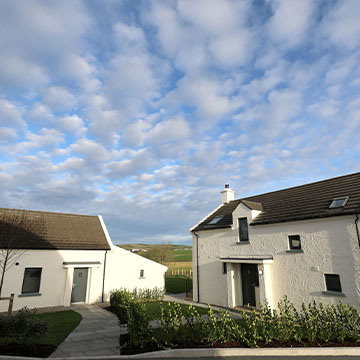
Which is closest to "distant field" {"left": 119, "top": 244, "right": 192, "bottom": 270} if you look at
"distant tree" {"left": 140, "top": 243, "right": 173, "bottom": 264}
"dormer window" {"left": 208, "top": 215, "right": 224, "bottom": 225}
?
"distant tree" {"left": 140, "top": 243, "right": 173, "bottom": 264}

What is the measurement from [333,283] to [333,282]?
5 centimetres

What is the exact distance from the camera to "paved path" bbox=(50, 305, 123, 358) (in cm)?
834

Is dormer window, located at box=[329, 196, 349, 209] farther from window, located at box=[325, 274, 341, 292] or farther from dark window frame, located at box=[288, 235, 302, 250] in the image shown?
window, located at box=[325, 274, 341, 292]

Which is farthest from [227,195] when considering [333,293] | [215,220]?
[333,293]

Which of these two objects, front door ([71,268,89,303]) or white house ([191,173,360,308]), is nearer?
white house ([191,173,360,308])

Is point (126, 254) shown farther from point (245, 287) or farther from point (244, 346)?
point (244, 346)

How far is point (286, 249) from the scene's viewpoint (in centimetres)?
1470

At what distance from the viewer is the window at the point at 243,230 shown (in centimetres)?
1736

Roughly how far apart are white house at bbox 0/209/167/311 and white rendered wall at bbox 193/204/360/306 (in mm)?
6753

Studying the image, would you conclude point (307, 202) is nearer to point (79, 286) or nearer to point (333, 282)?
point (333, 282)

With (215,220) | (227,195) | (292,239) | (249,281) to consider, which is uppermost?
(227,195)

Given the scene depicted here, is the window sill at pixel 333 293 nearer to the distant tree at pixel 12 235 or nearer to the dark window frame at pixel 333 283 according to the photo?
the dark window frame at pixel 333 283

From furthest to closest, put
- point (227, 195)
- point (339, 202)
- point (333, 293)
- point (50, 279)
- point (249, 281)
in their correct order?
point (227, 195), point (50, 279), point (249, 281), point (339, 202), point (333, 293)

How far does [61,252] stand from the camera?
18.2 meters
